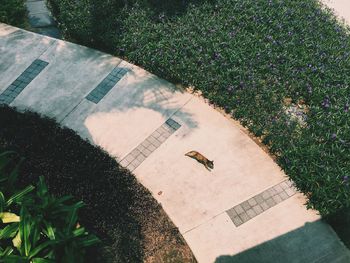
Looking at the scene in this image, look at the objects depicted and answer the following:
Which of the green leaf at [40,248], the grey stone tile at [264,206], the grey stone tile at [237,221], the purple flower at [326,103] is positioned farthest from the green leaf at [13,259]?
the purple flower at [326,103]

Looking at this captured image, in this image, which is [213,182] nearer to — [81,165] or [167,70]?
→ [81,165]

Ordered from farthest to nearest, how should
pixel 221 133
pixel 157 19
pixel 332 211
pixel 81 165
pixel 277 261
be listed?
1. pixel 157 19
2. pixel 221 133
3. pixel 81 165
4. pixel 332 211
5. pixel 277 261

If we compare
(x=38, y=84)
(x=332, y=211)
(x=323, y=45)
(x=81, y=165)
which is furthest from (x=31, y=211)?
(x=323, y=45)

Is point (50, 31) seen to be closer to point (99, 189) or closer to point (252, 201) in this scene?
point (99, 189)

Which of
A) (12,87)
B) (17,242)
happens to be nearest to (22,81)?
(12,87)

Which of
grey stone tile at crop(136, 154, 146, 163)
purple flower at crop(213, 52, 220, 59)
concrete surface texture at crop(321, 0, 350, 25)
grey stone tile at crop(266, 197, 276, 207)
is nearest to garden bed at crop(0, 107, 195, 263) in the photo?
grey stone tile at crop(136, 154, 146, 163)

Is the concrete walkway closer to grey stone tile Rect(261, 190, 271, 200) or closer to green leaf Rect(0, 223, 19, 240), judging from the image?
grey stone tile Rect(261, 190, 271, 200)
